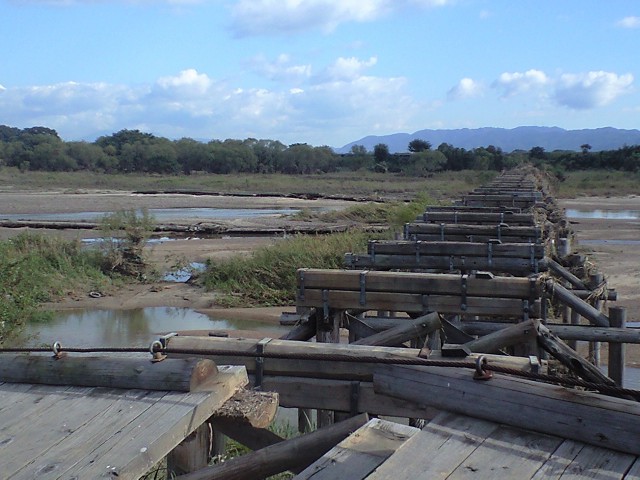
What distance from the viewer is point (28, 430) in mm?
2873

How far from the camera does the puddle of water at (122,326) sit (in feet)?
43.9

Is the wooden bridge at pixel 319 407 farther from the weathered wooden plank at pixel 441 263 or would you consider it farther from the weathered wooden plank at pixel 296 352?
the weathered wooden plank at pixel 441 263

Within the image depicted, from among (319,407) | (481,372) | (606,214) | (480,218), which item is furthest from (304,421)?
(606,214)

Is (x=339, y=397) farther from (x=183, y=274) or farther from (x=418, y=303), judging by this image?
(x=183, y=274)

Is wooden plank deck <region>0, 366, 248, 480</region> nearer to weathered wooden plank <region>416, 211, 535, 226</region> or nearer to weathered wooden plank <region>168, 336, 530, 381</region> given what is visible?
weathered wooden plank <region>168, 336, 530, 381</region>

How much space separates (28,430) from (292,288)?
14.2 m

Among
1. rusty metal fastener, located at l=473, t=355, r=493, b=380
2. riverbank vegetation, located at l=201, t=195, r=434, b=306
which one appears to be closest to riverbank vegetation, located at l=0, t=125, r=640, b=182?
riverbank vegetation, located at l=201, t=195, r=434, b=306

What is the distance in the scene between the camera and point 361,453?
9.43 feet

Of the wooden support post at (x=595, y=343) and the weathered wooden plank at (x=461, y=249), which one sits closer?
the weathered wooden plank at (x=461, y=249)

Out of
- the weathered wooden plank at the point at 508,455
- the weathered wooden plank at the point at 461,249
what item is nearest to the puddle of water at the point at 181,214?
the weathered wooden plank at the point at 461,249

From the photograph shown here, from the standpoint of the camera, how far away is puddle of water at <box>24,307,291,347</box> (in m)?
13.4

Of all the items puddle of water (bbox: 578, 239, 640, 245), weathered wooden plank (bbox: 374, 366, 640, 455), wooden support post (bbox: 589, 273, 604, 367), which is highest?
weathered wooden plank (bbox: 374, 366, 640, 455)

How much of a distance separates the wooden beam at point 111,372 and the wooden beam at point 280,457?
19.0 inches

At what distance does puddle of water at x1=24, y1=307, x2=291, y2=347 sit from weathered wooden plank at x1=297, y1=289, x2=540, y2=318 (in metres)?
6.70
